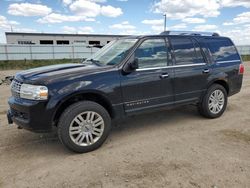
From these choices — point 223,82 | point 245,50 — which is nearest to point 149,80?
point 223,82

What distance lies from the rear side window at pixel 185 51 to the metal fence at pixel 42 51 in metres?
25.1

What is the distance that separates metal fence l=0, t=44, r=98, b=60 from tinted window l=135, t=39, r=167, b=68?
2507 cm

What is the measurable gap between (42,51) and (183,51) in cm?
2549

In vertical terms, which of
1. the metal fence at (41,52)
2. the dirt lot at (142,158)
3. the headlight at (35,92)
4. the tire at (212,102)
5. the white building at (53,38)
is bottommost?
the dirt lot at (142,158)

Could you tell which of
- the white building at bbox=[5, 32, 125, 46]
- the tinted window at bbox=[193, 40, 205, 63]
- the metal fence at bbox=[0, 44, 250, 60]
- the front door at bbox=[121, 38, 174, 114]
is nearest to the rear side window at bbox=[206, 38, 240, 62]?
the tinted window at bbox=[193, 40, 205, 63]

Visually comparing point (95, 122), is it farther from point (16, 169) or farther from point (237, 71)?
point (237, 71)

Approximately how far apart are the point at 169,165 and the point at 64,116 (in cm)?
166

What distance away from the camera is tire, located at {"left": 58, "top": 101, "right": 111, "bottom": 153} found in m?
3.68

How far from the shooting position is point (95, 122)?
3914 millimetres

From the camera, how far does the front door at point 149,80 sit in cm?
423

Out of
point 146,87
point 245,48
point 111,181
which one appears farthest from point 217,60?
point 245,48

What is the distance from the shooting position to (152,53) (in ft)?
14.8

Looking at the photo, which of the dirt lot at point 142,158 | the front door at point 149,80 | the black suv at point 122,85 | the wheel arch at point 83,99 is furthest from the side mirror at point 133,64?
the dirt lot at point 142,158

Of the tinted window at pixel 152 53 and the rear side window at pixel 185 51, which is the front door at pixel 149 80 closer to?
the tinted window at pixel 152 53
